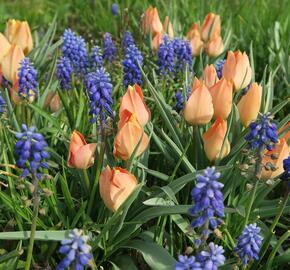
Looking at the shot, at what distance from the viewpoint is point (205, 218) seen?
5.34 feet

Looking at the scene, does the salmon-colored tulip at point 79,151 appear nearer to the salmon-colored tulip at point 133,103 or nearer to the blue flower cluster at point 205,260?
the salmon-colored tulip at point 133,103

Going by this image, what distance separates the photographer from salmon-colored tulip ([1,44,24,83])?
292cm

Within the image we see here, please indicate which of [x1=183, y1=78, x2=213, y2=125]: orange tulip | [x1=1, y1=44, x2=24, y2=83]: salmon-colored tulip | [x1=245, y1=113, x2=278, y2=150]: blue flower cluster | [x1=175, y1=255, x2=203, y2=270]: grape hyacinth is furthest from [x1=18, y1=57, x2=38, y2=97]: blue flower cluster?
[x1=175, y1=255, x2=203, y2=270]: grape hyacinth

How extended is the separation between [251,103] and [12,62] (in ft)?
4.26

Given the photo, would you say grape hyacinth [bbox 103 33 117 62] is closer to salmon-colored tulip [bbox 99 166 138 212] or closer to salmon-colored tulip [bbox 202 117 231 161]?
salmon-colored tulip [bbox 202 117 231 161]

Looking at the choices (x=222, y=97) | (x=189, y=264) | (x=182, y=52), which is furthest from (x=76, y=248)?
(x=182, y=52)

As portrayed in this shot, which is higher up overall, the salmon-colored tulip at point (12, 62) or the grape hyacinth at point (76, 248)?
the salmon-colored tulip at point (12, 62)

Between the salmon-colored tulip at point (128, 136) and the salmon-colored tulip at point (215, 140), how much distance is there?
11.7 inches

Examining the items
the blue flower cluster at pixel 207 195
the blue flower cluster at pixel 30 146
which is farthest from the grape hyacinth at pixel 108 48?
the blue flower cluster at pixel 207 195

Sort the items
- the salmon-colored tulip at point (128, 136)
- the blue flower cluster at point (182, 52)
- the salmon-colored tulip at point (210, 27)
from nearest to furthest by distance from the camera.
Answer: the salmon-colored tulip at point (128, 136) < the blue flower cluster at point (182, 52) < the salmon-colored tulip at point (210, 27)

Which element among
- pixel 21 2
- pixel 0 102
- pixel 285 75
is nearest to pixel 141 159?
pixel 0 102

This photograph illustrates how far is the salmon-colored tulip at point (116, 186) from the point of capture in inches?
78.4

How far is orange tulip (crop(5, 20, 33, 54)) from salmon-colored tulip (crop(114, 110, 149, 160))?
143 centimetres

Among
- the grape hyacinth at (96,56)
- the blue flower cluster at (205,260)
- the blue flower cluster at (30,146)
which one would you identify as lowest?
the blue flower cluster at (205,260)
